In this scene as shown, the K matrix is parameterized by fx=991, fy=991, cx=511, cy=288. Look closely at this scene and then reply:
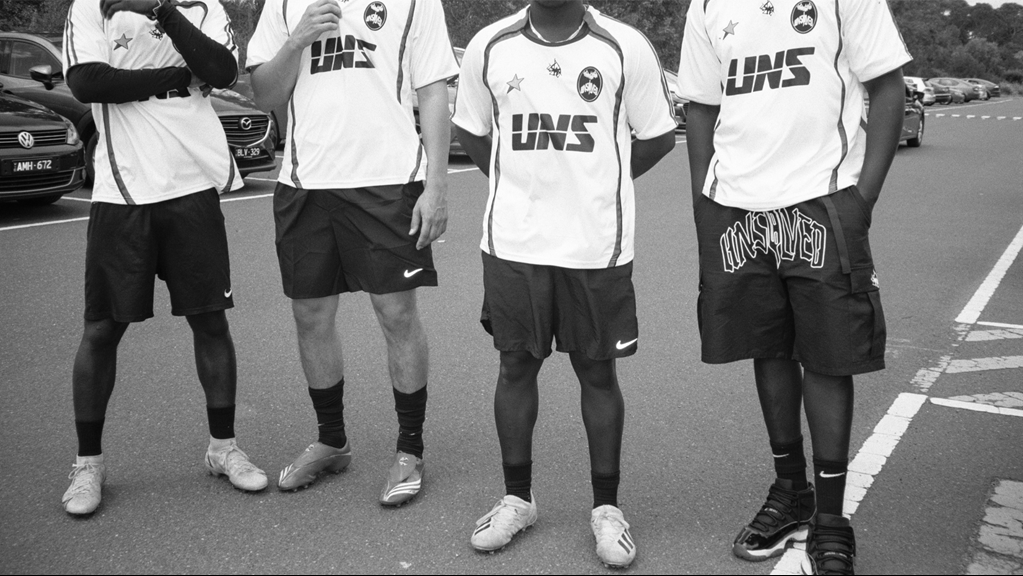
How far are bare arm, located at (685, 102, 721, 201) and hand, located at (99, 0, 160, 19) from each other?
1.89 metres

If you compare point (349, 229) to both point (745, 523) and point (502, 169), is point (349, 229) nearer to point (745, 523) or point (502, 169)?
point (502, 169)

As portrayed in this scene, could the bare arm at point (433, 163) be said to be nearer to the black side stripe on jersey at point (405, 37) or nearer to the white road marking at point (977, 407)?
the black side stripe on jersey at point (405, 37)

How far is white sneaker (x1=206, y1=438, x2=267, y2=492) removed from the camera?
369 cm

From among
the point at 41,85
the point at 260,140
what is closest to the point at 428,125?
the point at 260,140

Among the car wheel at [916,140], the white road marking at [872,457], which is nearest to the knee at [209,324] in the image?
the white road marking at [872,457]

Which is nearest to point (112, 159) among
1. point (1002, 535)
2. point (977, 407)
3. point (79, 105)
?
point (1002, 535)

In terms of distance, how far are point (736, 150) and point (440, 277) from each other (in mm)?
4481

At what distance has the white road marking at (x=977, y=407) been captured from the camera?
4613mm

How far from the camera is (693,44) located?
3.26 m

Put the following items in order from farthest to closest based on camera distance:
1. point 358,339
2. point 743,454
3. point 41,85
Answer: point 41,85
point 358,339
point 743,454

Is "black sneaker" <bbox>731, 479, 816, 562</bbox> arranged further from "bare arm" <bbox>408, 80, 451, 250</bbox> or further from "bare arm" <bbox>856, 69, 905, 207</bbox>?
"bare arm" <bbox>408, 80, 451, 250</bbox>

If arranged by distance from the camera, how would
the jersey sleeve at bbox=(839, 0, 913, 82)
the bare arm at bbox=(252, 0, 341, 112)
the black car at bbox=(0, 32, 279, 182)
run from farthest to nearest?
1. the black car at bbox=(0, 32, 279, 182)
2. the bare arm at bbox=(252, 0, 341, 112)
3. the jersey sleeve at bbox=(839, 0, 913, 82)

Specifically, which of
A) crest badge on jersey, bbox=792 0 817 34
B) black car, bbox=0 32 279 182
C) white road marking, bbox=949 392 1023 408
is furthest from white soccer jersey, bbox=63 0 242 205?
black car, bbox=0 32 279 182

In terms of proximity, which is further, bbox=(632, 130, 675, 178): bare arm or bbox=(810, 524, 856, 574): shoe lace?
bbox=(632, 130, 675, 178): bare arm
